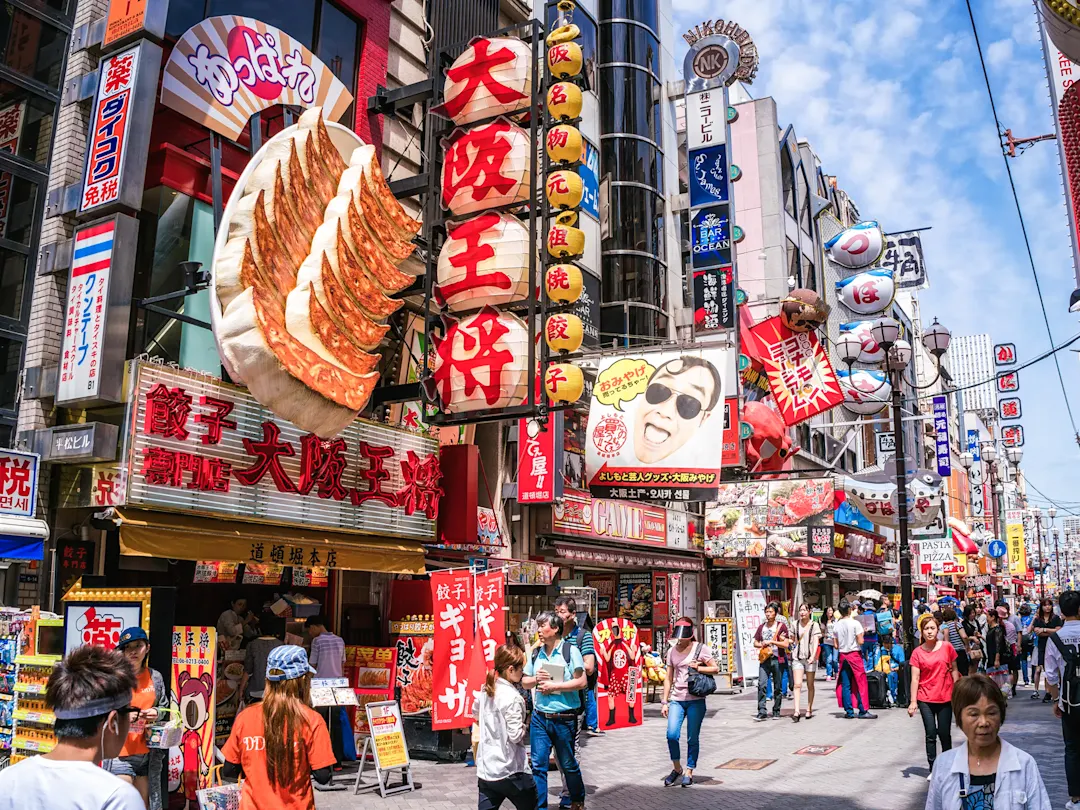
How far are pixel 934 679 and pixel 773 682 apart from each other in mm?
7472

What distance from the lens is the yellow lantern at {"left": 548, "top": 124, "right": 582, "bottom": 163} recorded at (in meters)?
13.2

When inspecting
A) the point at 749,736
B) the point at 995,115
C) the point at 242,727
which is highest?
the point at 995,115

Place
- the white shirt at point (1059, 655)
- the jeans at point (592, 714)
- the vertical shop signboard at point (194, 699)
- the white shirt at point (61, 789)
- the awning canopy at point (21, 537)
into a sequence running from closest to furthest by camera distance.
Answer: the white shirt at point (61, 789) < the white shirt at point (1059, 655) < the vertical shop signboard at point (194, 699) < the awning canopy at point (21, 537) < the jeans at point (592, 714)

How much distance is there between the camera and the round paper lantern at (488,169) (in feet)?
43.2

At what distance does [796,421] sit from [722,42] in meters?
12.4

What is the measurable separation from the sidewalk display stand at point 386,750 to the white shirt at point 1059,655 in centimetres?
682

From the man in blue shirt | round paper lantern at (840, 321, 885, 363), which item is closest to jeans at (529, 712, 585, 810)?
the man in blue shirt

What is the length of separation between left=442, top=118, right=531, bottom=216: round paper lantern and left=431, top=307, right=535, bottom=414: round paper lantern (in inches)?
64.1

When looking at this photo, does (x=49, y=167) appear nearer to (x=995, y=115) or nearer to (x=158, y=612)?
(x=158, y=612)

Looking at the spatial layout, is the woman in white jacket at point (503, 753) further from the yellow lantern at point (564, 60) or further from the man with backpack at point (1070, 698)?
the yellow lantern at point (564, 60)

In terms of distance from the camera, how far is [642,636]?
958 inches

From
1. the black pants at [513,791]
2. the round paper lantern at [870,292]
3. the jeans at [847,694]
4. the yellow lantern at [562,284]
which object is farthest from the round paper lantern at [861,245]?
the black pants at [513,791]

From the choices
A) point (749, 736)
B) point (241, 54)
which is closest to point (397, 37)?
point (241, 54)

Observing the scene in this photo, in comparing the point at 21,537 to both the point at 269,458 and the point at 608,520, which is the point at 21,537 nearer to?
the point at 269,458
